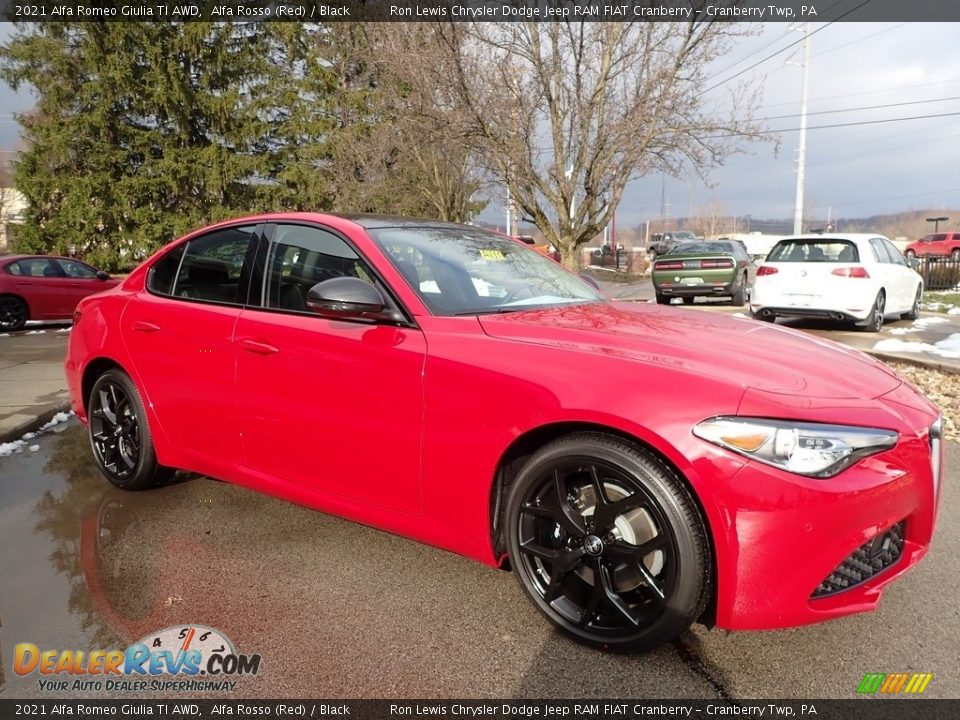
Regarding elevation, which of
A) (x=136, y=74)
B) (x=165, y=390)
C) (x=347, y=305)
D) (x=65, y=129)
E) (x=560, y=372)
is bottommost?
(x=165, y=390)

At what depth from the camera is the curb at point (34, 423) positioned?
4.98m

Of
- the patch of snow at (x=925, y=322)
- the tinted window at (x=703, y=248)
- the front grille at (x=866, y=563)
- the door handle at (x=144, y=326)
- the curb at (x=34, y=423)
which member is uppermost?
the tinted window at (x=703, y=248)

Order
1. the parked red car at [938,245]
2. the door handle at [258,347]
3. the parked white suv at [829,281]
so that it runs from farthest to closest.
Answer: the parked red car at [938,245], the parked white suv at [829,281], the door handle at [258,347]

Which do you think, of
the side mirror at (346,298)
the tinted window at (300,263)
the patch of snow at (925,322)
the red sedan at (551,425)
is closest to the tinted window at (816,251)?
the patch of snow at (925,322)

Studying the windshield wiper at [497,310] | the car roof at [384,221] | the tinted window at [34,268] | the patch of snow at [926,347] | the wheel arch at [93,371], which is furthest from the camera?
the tinted window at [34,268]

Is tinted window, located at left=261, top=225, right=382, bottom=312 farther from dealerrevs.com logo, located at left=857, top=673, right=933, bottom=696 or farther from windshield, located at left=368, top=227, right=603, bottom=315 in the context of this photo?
dealerrevs.com logo, located at left=857, top=673, right=933, bottom=696

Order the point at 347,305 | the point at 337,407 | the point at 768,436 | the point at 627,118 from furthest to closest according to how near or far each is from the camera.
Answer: the point at 627,118 → the point at 337,407 → the point at 347,305 → the point at 768,436

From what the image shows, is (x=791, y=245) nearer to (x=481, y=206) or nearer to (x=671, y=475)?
(x=671, y=475)

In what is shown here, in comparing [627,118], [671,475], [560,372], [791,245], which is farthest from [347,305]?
[791,245]

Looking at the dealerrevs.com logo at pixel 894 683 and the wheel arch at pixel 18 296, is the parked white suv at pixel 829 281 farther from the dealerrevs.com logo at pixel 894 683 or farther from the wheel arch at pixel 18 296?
the wheel arch at pixel 18 296

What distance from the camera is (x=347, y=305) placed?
100 inches

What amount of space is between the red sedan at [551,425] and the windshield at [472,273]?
15 mm

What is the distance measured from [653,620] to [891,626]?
1000 mm

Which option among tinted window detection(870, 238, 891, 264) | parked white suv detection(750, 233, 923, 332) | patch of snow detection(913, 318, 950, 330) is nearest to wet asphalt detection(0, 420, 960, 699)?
parked white suv detection(750, 233, 923, 332)
